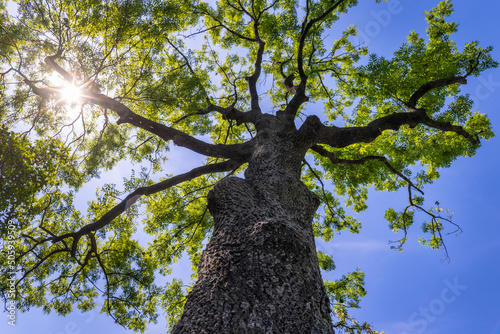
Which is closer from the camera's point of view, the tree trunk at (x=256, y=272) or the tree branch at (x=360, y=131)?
the tree trunk at (x=256, y=272)

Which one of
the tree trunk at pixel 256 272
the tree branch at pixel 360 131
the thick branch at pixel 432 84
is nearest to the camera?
the tree trunk at pixel 256 272

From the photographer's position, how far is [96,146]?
25.0 ft

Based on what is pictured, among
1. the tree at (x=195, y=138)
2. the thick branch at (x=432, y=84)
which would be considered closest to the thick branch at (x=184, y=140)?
the tree at (x=195, y=138)

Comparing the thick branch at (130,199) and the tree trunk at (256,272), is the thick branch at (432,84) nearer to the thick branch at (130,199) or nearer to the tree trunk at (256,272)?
the thick branch at (130,199)

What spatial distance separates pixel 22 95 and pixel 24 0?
7.87ft

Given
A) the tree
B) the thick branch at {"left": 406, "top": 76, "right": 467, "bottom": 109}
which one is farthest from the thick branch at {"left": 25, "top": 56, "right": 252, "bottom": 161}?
the thick branch at {"left": 406, "top": 76, "right": 467, "bottom": 109}

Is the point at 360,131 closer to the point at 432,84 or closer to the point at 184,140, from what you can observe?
A: the point at 432,84

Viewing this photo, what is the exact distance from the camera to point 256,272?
175 cm

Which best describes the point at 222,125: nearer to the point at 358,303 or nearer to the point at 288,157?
the point at 288,157

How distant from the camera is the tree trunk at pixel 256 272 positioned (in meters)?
1.50

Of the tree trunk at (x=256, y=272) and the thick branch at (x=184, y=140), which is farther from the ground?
the thick branch at (x=184, y=140)

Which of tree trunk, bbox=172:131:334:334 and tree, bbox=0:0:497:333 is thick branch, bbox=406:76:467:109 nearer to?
tree, bbox=0:0:497:333

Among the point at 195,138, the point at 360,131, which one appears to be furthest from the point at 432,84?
→ the point at 195,138

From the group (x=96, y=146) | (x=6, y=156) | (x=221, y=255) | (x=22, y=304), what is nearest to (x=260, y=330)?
(x=221, y=255)
